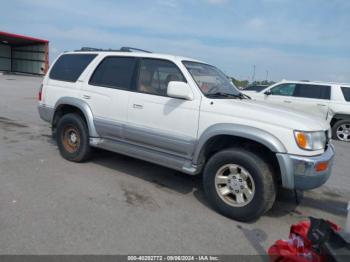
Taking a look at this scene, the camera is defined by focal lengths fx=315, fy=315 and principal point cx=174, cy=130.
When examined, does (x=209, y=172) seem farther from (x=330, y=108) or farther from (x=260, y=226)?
(x=330, y=108)

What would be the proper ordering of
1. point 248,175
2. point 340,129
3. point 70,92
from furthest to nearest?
point 340,129
point 70,92
point 248,175

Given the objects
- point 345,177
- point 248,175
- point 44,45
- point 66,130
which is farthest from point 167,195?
point 44,45

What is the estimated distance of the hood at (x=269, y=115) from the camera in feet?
11.3

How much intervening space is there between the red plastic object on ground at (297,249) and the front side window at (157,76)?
2436mm

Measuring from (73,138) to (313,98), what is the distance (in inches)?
301

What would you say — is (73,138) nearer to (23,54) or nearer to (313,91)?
(313,91)

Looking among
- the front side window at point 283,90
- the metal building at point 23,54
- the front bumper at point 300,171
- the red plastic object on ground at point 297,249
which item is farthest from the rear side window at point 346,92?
the metal building at point 23,54

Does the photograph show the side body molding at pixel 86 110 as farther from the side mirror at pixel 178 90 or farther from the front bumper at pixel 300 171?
the front bumper at pixel 300 171

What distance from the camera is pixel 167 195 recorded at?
4.35m

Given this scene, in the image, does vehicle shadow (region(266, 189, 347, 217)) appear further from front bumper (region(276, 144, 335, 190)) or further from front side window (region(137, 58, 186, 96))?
front side window (region(137, 58, 186, 96))

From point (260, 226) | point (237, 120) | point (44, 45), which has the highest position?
point (44, 45)

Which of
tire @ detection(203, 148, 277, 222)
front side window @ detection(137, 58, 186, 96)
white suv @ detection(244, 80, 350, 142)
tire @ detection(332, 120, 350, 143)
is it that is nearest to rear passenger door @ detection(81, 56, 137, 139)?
front side window @ detection(137, 58, 186, 96)

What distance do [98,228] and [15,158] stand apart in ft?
9.72

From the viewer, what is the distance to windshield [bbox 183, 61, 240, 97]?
429 centimetres
